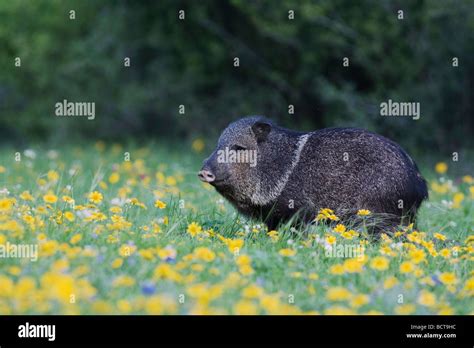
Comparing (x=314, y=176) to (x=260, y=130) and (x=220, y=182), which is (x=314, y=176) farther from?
(x=220, y=182)

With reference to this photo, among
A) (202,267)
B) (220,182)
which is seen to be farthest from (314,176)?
(202,267)

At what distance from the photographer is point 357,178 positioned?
5.53 metres

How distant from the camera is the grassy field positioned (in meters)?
3.47

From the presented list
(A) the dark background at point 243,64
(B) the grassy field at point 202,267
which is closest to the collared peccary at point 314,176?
(B) the grassy field at point 202,267

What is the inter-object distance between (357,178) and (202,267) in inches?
76.2

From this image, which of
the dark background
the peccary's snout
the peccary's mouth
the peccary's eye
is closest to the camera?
the peccary's snout

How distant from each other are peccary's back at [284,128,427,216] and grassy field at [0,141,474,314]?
253 mm

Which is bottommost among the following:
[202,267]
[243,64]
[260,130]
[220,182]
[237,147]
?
[202,267]

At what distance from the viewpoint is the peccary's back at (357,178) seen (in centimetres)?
549

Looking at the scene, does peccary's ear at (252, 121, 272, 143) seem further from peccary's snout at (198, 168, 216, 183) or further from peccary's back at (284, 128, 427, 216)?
peccary's snout at (198, 168, 216, 183)

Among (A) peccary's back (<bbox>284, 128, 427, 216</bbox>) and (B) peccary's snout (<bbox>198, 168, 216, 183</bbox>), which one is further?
(A) peccary's back (<bbox>284, 128, 427, 216</bbox>)

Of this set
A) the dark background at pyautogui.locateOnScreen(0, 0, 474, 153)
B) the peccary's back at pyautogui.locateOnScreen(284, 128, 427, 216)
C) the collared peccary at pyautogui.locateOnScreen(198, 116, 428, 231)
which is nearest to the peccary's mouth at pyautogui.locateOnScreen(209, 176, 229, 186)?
the collared peccary at pyautogui.locateOnScreen(198, 116, 428, 231)

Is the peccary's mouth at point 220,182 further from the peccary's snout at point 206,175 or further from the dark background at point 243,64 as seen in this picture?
the dark background at point 243,64

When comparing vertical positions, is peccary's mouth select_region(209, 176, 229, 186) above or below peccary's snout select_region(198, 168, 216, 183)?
below
